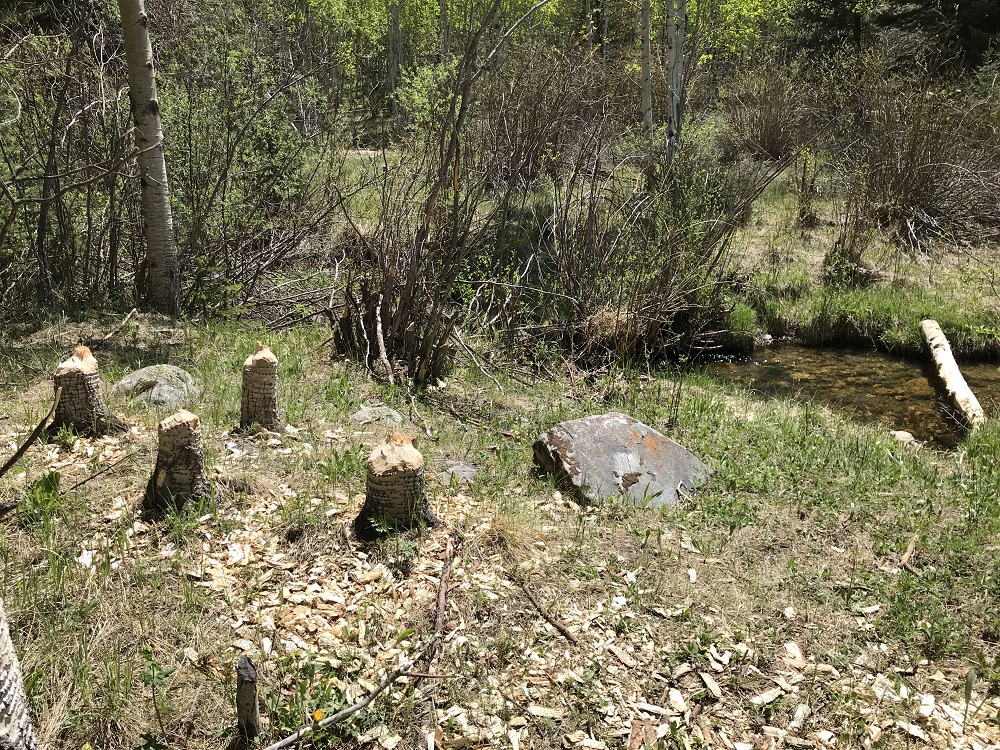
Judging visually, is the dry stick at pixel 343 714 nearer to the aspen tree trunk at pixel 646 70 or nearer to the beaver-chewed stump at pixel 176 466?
the beaver-chewed stump at pixel 176 466

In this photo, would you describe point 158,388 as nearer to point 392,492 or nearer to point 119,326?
point 119,326

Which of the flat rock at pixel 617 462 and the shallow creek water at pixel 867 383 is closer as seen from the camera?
the flat rock at pixel 617 462

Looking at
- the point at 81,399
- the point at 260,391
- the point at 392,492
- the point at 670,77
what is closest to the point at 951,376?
the point at 670,77

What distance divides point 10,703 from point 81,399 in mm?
2728

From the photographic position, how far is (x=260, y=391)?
454 centimetres

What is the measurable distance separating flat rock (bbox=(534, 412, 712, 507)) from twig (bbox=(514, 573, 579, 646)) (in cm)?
105

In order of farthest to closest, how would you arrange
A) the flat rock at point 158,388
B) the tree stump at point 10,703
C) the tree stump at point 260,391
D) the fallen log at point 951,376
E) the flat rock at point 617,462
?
the fallen log at point 951,376 → the flat rock at point 158,388 → the flat rock at point 617,462 → the tree stump at point 260,391 → the tree stump at point 10,703

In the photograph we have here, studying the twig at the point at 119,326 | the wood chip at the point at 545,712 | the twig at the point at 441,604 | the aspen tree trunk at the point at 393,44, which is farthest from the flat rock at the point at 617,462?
the aspen tree trunk at the point at 393,44

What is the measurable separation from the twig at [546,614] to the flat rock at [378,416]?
190 cm

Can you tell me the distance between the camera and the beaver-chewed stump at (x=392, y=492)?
3648 millimetres

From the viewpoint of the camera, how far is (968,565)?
4.10 m

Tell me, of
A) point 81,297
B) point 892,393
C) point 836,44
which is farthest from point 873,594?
point 836,44

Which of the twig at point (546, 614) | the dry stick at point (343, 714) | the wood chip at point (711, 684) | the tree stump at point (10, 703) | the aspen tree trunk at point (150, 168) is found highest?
the aspen tree trunk at point (150, 168)

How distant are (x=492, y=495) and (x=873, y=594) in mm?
2084
